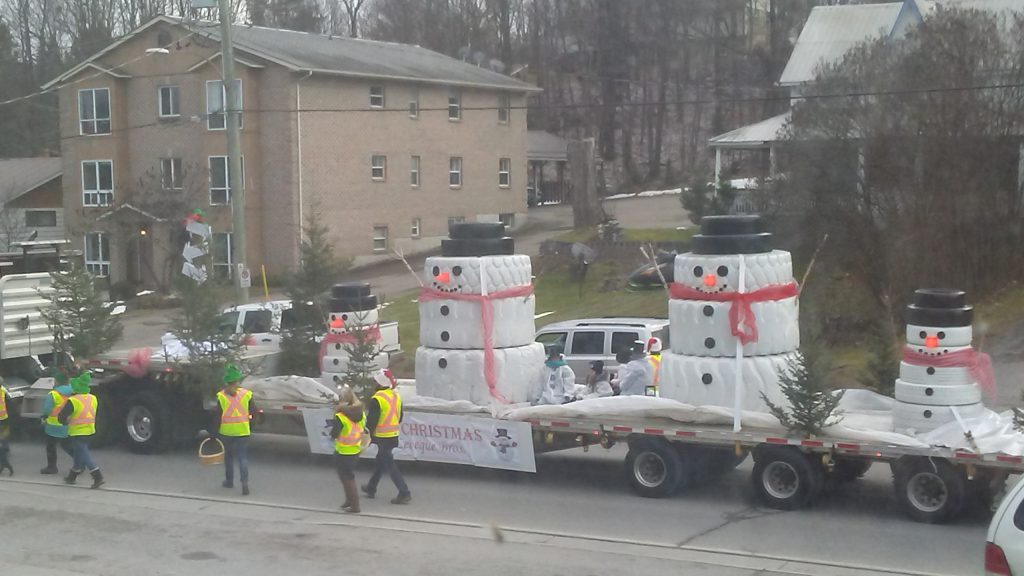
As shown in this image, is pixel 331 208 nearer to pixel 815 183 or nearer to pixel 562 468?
pixel 815 183

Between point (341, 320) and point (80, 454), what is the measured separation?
12.4ft

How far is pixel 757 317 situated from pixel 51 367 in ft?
36.4

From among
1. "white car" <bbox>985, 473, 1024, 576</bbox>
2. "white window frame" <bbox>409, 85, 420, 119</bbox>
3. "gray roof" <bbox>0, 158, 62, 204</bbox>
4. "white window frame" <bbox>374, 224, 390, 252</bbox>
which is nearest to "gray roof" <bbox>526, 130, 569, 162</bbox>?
"white window frame" <bbox>409, 85, 420, 119</bbox>

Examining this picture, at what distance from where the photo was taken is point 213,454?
50.7 ft

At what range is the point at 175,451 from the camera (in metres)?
17.1

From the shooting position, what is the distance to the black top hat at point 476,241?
14914mm

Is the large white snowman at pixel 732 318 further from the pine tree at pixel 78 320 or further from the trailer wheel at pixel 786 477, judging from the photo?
the pine tree at pixel 78 320

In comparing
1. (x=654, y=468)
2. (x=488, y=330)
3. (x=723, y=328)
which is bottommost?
(x=654, y=468)

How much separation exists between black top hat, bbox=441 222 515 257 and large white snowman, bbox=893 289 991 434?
202 inches

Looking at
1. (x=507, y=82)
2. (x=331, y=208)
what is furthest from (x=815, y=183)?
(x=507, y=82)

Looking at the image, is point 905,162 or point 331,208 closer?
point 905,162

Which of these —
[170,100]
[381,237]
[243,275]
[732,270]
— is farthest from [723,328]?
[170,100]

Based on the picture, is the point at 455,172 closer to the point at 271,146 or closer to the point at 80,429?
the point at 271,146

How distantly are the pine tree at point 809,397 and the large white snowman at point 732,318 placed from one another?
2.35 feet
